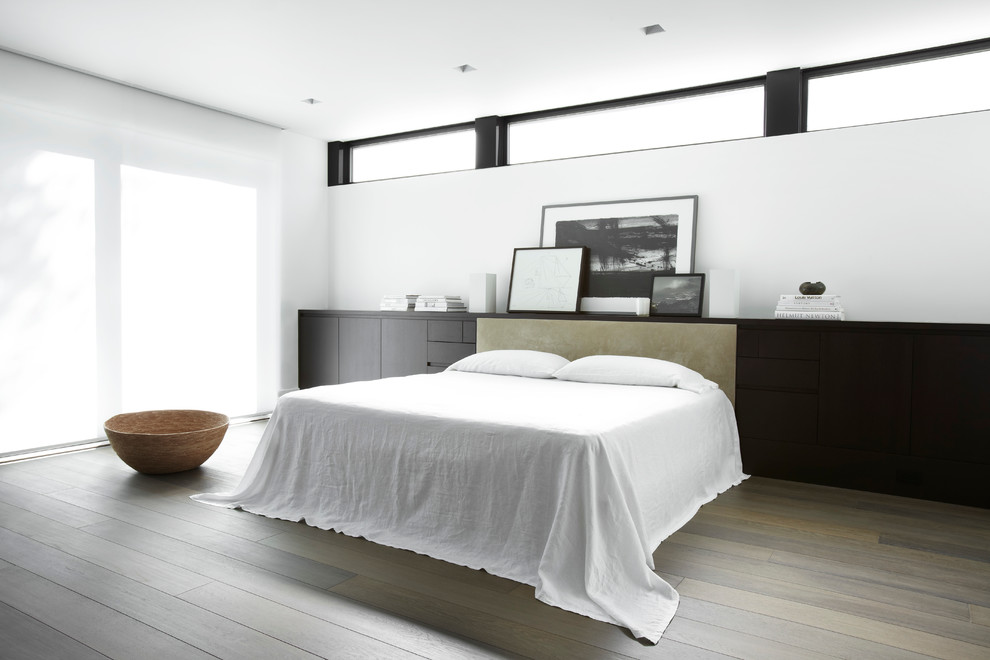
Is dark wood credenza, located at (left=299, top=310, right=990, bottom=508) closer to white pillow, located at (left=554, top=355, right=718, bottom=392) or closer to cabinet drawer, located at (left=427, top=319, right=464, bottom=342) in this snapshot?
white pillow, located at (left=554, top=355, right=718, bottom=392)

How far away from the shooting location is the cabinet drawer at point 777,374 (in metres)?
3.51

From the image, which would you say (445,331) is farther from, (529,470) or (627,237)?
(529,470)

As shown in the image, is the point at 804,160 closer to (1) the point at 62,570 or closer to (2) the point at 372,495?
(2) the point at 372,495

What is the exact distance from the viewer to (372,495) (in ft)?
8.69

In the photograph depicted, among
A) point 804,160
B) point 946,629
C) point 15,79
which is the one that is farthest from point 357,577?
point 15,79

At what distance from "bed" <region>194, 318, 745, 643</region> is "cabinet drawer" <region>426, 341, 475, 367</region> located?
3.42ft

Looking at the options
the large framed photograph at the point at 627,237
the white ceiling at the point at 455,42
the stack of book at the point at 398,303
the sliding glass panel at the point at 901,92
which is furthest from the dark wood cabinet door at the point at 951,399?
the stack of book at the point at 398,303

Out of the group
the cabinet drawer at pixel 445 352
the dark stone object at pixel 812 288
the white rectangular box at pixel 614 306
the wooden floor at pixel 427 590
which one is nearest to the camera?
the wooden floor at pixel 427 590

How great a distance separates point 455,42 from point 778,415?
266cm

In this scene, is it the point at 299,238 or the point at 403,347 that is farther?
the point at 299,238

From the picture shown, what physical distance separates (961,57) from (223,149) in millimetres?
4729

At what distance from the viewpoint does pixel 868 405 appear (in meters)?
3.36

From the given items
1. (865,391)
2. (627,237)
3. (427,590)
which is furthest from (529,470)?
(627,237)

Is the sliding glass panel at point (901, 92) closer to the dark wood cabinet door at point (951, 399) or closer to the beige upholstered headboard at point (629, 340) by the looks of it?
the dark wood cabinet door at point (951, 399)
